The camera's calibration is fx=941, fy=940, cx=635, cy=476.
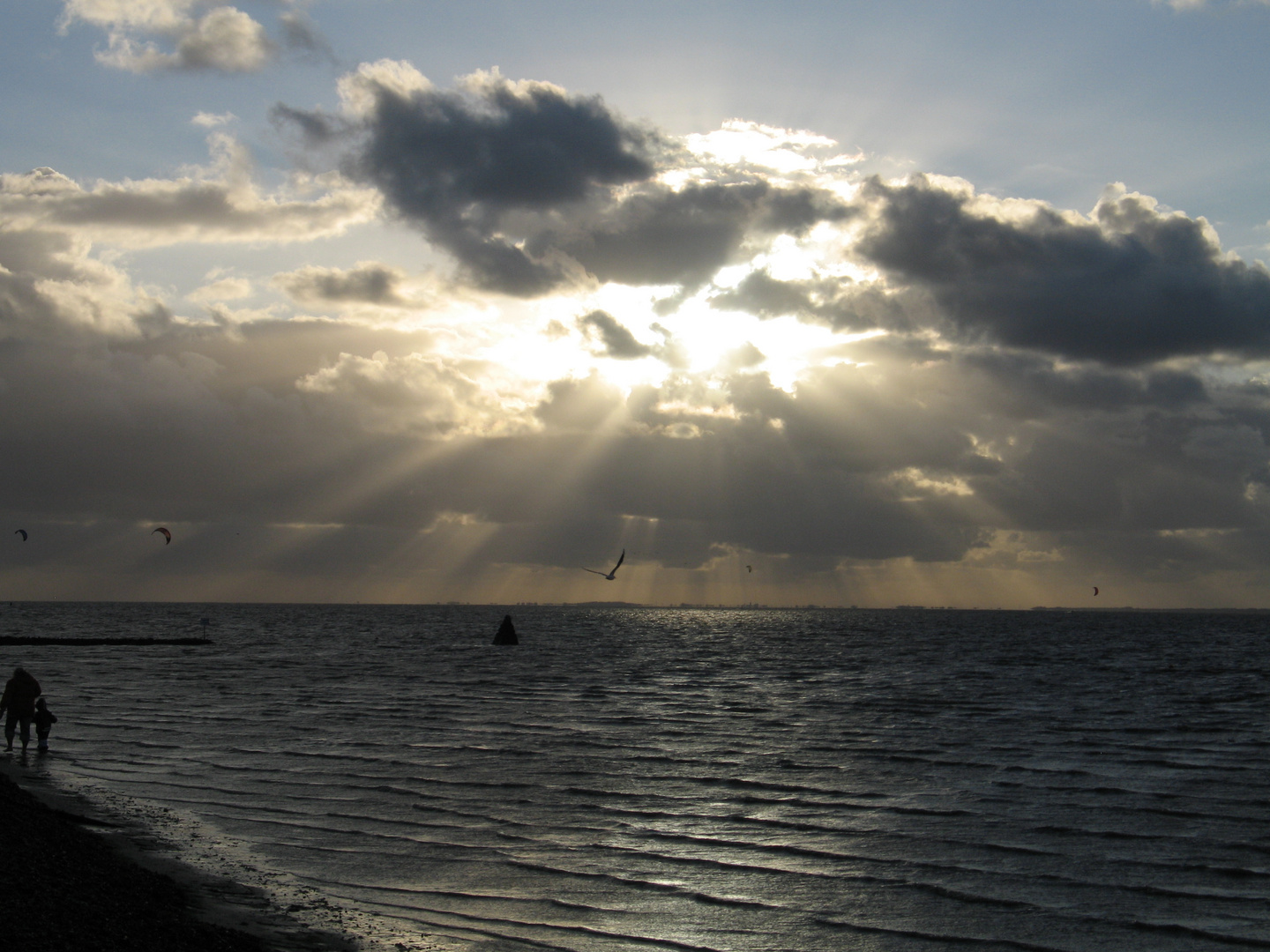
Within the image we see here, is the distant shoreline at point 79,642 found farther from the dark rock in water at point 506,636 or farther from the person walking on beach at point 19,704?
the person walking on beach at point 19,704

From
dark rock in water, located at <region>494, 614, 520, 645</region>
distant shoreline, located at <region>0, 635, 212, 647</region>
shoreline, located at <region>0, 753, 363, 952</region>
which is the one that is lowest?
distant shoreline, located at <region>0, 635, 212, 647</region>

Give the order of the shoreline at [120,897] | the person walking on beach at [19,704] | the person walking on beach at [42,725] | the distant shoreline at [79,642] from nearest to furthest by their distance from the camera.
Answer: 1. the shoreline at [120,897]
2. the person walking on beach at [19,704]
3. the person walking on beach at [42,725]
4. the distant shoreline at [79,642]

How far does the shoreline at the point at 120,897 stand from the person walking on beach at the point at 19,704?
9.92 meters

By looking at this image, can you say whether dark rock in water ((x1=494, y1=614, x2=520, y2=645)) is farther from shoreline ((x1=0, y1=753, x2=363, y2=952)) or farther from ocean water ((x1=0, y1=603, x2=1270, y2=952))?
shoreline ((x1=0, y1=753, x2=363, y2=952))

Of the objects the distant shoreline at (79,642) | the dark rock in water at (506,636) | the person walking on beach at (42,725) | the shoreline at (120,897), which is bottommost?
the distant shoreline at (79,642)

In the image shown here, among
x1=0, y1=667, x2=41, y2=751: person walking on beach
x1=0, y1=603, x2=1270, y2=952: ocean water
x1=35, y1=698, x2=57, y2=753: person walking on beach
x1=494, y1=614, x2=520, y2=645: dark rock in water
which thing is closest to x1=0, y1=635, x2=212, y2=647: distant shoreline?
Answer: x1=494, y1=614, x2=520, y2=645: dark rock in water

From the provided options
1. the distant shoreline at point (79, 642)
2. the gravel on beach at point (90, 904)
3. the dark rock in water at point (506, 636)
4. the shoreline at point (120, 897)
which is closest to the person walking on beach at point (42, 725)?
the shoreline at point (120, 897)

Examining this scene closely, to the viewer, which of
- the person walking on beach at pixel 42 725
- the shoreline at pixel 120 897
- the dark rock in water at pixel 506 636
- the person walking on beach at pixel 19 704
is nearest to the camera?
the shoreline at pixel 120 897

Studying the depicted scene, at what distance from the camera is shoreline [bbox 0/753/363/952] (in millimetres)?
9711

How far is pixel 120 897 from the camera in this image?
11.3 metres

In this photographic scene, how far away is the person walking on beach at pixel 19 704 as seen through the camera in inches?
997

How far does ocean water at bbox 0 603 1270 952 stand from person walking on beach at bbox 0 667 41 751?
4.64 ft

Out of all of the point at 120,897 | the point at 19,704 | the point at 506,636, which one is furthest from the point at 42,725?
the point at 506,636

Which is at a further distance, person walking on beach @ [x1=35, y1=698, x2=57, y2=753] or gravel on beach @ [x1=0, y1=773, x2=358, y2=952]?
person walking on beach @ [x1=35, y1=698, x2=57, y2=753]
